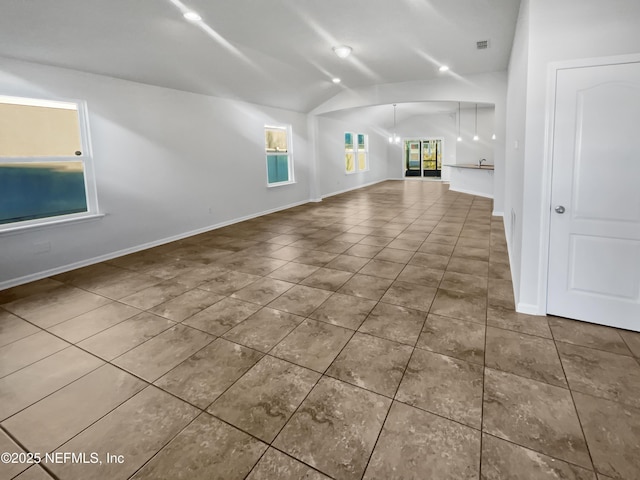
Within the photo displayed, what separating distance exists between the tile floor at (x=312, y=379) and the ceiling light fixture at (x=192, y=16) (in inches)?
108

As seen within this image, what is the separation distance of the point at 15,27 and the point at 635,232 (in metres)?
5.43

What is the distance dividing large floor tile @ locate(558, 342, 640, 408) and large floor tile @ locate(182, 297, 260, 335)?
2292 millimetres

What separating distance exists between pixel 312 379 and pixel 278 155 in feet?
22.0

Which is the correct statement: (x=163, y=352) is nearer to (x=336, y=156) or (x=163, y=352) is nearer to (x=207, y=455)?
(x=207, y=455)

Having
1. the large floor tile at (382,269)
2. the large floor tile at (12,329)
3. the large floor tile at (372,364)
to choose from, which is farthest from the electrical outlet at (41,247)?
the large floor tile at (372,364)

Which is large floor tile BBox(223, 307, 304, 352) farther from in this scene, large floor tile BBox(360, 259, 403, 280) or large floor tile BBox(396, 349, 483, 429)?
large floor tile BBox(360, 259, 403, 280)

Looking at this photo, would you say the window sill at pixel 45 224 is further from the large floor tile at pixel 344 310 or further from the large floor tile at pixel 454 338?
the large floor tile at pixel 454 338

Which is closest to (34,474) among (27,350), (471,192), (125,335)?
(125,335)

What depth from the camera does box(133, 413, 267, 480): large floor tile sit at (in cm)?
151

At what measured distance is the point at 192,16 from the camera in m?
3.65

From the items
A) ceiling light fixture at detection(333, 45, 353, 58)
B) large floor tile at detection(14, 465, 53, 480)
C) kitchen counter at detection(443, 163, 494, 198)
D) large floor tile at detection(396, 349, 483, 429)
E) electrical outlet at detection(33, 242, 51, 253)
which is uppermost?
ceiling light fixture at detection(333, 45, 353, 58)

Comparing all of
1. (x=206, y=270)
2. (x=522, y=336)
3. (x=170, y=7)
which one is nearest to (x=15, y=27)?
(x=170, y=7)

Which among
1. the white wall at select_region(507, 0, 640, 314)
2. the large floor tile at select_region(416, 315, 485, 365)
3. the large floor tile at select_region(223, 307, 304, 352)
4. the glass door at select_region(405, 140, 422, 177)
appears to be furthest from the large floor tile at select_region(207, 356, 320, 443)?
the glass door at select_region(405, 140, 422, 177)

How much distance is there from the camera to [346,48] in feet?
15.6
